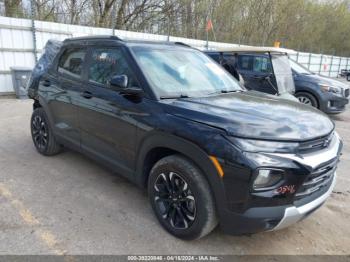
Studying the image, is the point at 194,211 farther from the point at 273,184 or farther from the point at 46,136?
the point at 46,136

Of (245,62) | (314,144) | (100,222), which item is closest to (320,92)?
(245,62)

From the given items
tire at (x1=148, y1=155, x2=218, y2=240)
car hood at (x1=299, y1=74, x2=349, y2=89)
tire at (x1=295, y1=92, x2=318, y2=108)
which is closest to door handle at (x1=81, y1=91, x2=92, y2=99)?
tire at (x1=148, y1=155, x2=218, y2=240)

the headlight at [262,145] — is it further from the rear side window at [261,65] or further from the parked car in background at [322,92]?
the parked car in background at [322,92]

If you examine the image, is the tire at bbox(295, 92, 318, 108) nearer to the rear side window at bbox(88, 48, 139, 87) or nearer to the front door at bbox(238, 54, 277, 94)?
the front door at bbox(238, 54, 277, 94)

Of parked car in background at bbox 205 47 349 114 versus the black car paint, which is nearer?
parked car in background at bbox 205 47 349 114

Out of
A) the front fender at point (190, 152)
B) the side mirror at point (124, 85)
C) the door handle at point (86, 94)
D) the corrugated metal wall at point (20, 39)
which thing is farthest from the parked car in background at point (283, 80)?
the front fender at point (190, 152)

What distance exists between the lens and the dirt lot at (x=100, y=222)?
9.20 ft

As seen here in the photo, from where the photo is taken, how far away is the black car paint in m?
8.48

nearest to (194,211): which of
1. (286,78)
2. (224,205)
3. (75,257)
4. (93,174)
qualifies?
(224,205)

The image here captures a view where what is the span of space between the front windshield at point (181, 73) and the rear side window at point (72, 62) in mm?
1022

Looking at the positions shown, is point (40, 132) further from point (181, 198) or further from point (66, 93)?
point (181, 198)

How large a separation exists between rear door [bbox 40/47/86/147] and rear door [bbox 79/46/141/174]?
191mm

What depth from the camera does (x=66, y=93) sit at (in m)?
4.18

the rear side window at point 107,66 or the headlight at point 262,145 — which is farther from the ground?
the rear side window at point 107,66
